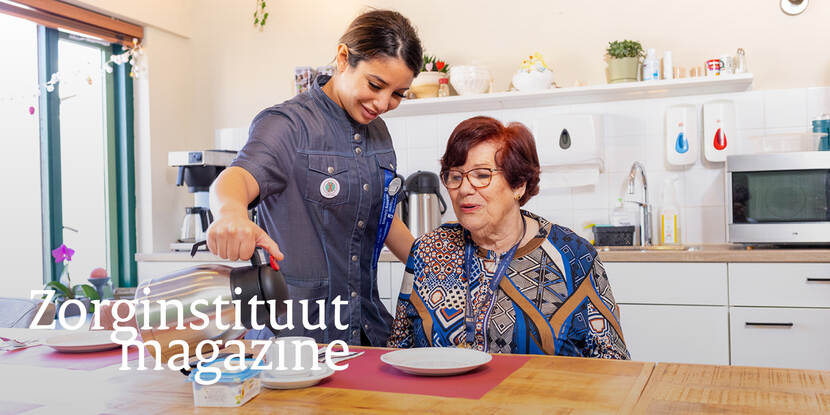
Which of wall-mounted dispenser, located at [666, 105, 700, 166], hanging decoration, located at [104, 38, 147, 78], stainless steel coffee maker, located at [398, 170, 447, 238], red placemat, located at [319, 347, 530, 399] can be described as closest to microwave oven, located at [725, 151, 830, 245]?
wall-mounted dispenser, located at [666, 105, 700, 166]

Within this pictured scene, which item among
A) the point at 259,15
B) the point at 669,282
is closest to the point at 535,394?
the point at 669,282

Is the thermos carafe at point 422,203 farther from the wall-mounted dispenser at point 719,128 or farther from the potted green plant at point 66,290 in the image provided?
the potted green plant at point 66,290

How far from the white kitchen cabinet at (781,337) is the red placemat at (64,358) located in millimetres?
2178

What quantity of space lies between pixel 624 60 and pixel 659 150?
1.55 ft

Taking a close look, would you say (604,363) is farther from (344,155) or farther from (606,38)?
(606,38)

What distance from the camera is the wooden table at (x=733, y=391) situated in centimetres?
101

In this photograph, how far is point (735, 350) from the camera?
2684mm

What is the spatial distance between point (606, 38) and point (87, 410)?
3.02 meters

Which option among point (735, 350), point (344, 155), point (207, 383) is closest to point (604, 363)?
point (207, 383)

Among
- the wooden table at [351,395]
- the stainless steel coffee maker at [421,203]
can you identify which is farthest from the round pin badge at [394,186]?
the stainless steel coffee maker at [421,203]

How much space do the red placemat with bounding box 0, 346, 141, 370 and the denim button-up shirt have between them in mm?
317

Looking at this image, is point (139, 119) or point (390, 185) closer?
point (390, 185)

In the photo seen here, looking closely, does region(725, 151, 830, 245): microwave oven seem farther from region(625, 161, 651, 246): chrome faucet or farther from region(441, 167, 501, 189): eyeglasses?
region(441, 167, 501, 189): eyeglasses

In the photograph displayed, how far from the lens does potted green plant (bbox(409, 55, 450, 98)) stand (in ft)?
11.8
